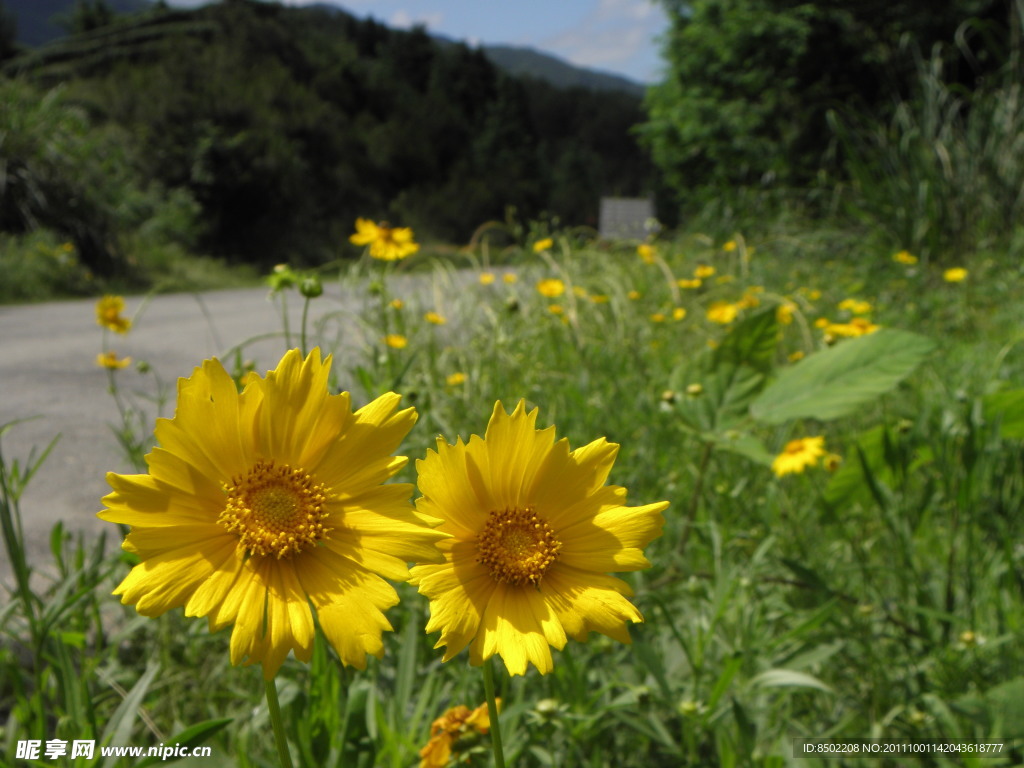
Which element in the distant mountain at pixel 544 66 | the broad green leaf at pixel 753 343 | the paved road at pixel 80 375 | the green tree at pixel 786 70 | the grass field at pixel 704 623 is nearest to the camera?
the grass field at pixel 704 623

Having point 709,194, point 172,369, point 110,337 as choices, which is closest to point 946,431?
point 172,369

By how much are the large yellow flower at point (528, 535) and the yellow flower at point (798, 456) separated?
3.32ft

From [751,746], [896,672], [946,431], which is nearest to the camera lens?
[751,746]

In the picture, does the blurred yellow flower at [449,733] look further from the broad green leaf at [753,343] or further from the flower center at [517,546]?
the broad green leaf at [753,343]

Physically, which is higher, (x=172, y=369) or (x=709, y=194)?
(x=709, y=194)

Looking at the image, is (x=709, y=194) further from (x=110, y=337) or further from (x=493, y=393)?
(x=493, y=393)

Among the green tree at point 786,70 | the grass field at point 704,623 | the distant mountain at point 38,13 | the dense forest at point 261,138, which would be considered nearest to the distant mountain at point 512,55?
the distant mountain at point 38,13

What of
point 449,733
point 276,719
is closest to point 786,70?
point 449,733

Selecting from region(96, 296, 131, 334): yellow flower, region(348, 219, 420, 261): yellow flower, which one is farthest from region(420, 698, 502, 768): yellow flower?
region(96, 296, 131, 334): yellow flower

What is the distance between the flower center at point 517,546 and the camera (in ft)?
1.91

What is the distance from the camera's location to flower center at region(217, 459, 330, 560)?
1.81 feet

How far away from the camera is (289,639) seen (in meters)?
0.51

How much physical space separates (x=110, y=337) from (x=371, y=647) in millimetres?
4088

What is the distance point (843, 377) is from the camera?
1.34 metres
